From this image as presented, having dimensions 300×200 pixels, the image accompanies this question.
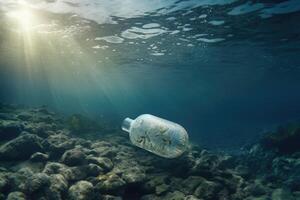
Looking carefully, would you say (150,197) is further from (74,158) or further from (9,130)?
(9,130)

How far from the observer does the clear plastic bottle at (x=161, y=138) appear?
3.80m

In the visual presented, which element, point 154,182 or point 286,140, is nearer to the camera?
point 154,182

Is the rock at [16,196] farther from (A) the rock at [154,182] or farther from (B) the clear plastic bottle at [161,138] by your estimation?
(B) the clear plastic bottle at [161,138]

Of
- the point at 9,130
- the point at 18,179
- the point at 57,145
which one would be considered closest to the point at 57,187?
the point at 18,179

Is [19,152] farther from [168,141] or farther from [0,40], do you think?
[0,40]

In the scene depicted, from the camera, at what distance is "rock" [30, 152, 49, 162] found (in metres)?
11.1

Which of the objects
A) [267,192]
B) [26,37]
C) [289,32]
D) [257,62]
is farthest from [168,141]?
[257,62]

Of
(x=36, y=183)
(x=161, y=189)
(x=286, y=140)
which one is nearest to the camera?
(x=36, y=183)

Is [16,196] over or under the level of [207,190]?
over

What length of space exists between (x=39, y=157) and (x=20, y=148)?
0.84 m

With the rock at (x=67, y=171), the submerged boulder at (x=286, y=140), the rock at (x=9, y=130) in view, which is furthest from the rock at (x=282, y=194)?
the rock at (x=9, y=130)

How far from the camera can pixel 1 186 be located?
8180 mm

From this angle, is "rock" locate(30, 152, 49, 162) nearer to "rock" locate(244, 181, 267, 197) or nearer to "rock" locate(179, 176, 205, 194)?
"rock" locate(179, 176, 205, 194)

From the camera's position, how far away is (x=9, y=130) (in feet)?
45.6
